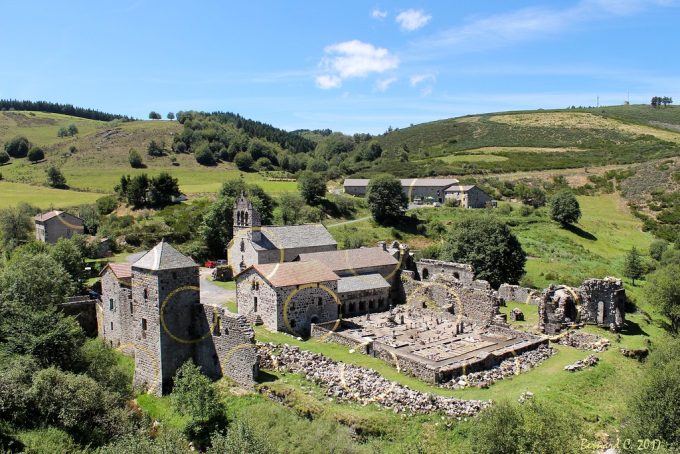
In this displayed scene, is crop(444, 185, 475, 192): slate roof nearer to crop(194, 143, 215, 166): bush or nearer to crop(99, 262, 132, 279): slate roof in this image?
crop(194, 143, 215, 166): bush

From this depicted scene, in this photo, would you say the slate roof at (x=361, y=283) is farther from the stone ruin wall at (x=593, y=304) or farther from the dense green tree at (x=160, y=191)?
the dense green tree at (x=160, y=191)

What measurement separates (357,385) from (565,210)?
55.4 m

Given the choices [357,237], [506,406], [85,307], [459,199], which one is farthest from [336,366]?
[459,199]

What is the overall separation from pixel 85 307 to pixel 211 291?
10.3 meters

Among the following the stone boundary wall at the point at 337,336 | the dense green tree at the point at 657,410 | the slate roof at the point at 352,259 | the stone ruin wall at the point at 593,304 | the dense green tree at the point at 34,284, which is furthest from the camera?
the slate roof at the point at 352,259

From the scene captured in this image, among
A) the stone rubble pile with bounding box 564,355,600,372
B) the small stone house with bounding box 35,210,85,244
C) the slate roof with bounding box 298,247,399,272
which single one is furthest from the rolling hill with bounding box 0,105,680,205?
the stone rubble pile with bounding box 564,355,600,372

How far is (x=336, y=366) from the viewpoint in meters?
27.3

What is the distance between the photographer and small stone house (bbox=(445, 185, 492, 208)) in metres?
85.1

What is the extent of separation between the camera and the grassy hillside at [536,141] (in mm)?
113125

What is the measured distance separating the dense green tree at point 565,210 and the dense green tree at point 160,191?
53.5 metres

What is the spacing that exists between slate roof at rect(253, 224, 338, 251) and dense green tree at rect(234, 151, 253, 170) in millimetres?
77090

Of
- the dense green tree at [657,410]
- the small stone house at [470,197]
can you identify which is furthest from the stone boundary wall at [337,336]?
the small stone house at [470,197]

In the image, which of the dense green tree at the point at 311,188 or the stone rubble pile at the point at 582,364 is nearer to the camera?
the stone rubble pile at the point at 582,364

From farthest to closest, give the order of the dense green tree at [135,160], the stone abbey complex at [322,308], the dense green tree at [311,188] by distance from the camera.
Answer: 1. the dense green tree at [135,160]
2. the dense green tree at [311,188]
3. the stone abbey complex at [322,308]
